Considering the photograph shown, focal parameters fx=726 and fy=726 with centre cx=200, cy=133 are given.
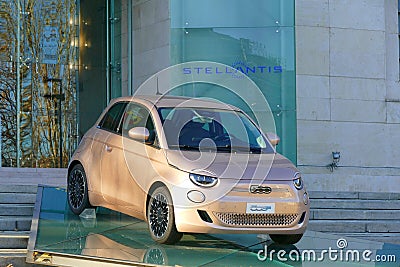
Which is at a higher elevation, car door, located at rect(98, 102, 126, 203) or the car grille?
car door, located at rect(98, 102, 126, 203)

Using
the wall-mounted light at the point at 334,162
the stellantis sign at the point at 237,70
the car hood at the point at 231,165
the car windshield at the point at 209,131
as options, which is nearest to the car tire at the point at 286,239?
the car hood at the point at 231,165

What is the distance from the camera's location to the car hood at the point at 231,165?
319 inches

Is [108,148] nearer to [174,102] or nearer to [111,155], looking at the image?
[111,155]

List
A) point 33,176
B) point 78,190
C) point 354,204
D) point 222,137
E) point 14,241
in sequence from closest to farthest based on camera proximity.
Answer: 1. point 222,137
2. point 14,241
3. point 78,190
4. point 354,204
5. point 33,176

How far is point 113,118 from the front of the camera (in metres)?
10.1

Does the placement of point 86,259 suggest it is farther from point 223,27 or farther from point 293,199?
point 223,27

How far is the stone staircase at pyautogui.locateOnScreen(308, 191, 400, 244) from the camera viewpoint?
12.0 m

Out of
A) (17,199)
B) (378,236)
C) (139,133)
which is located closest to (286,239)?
(139,133)

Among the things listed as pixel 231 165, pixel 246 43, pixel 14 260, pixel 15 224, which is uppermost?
pixel 246 43

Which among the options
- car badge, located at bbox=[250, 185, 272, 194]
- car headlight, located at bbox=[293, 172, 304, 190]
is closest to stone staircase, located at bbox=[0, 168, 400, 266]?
car badge, located at bbox=[250, 185, 272, 194]

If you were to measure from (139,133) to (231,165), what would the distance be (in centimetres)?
125

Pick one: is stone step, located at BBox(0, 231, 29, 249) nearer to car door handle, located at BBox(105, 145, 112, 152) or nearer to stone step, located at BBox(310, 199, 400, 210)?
car door handle, located at BBox(105, 145, 112, 152)

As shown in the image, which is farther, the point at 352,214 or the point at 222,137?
the point at 352,214

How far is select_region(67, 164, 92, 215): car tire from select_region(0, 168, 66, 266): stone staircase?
663 mm
